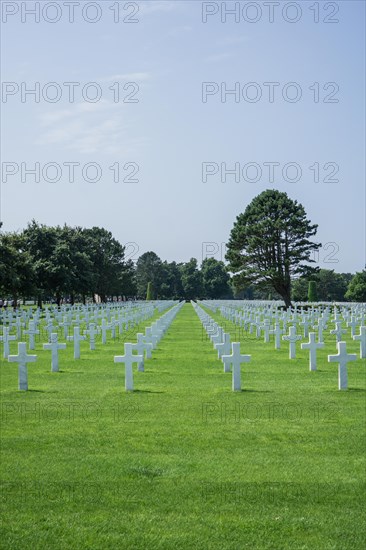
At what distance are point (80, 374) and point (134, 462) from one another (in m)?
7.23

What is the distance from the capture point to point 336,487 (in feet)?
21.4

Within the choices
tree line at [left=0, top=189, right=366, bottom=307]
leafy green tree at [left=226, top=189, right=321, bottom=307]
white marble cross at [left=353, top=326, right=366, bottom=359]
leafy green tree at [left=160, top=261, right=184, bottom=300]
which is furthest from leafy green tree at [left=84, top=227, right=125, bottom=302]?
white marble cross at [left=353, top=326, right=366, bottom=359]

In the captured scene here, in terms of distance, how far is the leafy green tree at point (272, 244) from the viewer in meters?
61.3

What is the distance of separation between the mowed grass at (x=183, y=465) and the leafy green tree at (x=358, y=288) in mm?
73152

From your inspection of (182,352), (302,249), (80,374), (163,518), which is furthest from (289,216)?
(163,518)

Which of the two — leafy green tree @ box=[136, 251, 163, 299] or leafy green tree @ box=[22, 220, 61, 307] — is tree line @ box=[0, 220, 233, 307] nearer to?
leafy green tree @ box=[22, 220, 61, 307]

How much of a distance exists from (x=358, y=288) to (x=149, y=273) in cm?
6040

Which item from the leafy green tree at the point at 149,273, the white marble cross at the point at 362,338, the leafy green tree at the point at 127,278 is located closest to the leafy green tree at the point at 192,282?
the leafy green tree at the point at 149,273

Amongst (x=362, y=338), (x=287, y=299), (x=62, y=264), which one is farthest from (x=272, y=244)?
(x=362, y=338)

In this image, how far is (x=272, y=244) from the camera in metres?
62.1

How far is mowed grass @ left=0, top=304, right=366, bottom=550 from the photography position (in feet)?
17.9

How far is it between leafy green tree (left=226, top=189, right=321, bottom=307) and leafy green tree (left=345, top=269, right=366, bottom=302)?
24241 mm

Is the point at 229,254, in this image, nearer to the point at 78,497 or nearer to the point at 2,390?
the point at 2,390

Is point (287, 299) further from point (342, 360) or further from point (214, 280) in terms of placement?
point (214, 280)
